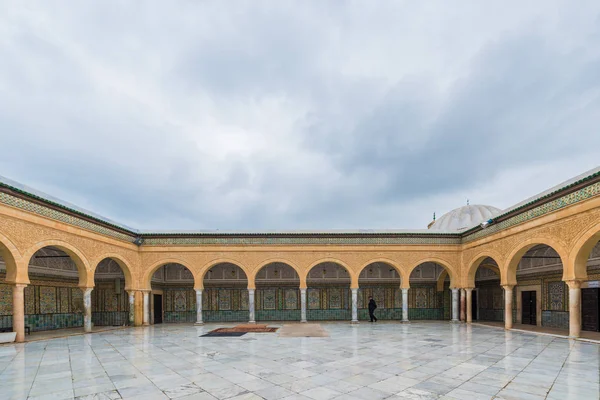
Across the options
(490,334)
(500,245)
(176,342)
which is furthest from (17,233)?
(500,245)

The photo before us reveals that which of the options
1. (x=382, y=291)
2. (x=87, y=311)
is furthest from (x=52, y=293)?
(x=382, y=291)

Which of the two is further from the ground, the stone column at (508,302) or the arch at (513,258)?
the arch at (513,258)

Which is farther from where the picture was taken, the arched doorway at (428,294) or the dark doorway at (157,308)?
the arched doorway at (428,294)

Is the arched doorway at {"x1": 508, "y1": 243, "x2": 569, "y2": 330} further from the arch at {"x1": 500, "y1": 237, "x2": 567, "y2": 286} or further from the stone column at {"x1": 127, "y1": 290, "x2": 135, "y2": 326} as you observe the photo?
the stone column at {"x1": 127, "y1": 290, "x2": 135, "y2": 326}

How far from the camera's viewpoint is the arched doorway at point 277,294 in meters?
18.6

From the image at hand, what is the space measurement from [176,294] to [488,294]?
48.3 feet

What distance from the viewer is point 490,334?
1158cm

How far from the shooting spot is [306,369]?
657 centimetres

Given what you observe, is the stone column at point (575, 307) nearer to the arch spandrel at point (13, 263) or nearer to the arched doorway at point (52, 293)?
the arch spandrel at point (13, 263)

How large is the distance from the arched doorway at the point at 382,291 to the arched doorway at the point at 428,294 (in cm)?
67

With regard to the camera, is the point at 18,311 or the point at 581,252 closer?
the point at 581,252

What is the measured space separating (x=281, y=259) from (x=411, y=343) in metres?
7.37

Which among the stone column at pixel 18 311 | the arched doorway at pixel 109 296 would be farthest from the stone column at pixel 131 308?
the stone column at pixel 18 311

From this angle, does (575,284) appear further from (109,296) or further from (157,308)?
(109,296)
